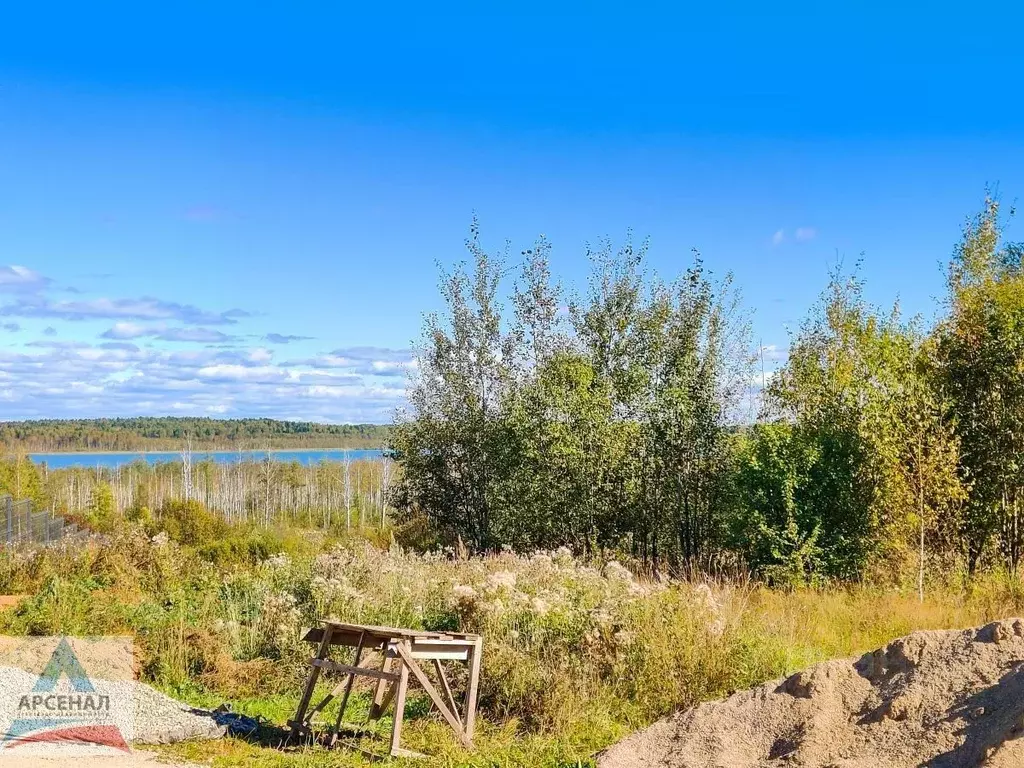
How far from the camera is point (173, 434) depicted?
135625mm

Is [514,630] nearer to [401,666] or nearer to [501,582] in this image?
[501,582]

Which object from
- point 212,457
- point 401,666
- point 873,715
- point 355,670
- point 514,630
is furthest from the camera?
point 212,457

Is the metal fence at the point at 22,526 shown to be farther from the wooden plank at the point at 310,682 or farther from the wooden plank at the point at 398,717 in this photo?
the wooden plank at the point at 398,717

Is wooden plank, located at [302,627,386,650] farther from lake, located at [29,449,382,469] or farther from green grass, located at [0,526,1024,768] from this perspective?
lake, located at [29,449,382,469]

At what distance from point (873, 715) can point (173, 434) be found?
454ft

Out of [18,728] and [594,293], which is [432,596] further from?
[594,293]

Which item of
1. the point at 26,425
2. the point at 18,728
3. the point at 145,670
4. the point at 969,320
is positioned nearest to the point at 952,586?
the point at 969,320

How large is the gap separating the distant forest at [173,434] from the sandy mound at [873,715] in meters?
102

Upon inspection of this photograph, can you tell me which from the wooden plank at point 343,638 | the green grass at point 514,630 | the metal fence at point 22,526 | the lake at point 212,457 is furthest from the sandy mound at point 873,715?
the lake at point 212,457

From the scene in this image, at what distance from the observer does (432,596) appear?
10.7 metres

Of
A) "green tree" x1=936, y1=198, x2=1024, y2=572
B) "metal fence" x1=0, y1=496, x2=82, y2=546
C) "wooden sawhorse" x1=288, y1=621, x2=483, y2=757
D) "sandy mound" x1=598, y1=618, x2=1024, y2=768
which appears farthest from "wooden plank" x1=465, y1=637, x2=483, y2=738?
"metal fence" x1=0, y1=496, x2=82, y2=546

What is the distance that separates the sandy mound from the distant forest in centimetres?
10174

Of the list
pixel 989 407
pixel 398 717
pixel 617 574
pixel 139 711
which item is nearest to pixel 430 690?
pixel 398 717

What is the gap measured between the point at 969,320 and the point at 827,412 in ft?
8.35
